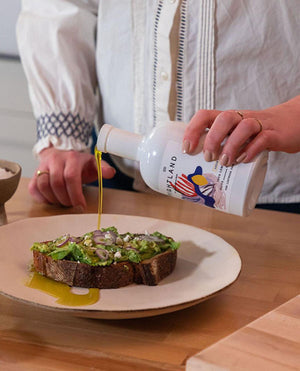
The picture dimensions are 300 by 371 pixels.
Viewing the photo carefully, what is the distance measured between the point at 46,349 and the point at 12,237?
298 millimetres

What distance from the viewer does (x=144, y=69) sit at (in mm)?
1386

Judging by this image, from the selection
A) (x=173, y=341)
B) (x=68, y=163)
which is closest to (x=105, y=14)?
(x=68, y=163)

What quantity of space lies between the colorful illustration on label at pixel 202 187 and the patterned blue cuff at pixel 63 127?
574 mm

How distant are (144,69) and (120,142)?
0.52 m

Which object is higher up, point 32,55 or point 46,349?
point 32,55

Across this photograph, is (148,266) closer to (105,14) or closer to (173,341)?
(173,341)

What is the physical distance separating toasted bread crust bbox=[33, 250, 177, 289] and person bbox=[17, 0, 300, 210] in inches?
12.5

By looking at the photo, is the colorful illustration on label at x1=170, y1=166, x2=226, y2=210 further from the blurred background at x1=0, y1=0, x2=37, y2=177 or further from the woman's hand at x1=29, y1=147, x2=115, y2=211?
the blurred background at x1=0, y1=0, x2=37, y2=177

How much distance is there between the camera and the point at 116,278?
840 millimetres

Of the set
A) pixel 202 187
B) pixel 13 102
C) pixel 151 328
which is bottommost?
pixel 13 102

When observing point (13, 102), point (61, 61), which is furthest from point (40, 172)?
point (13, 102)

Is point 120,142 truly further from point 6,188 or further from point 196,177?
point 6,188

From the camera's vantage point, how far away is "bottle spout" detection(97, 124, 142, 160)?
90cm

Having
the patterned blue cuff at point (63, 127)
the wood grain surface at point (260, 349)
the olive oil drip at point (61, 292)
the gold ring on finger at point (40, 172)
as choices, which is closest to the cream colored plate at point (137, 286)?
the olive oil drip at point (61, 292)
